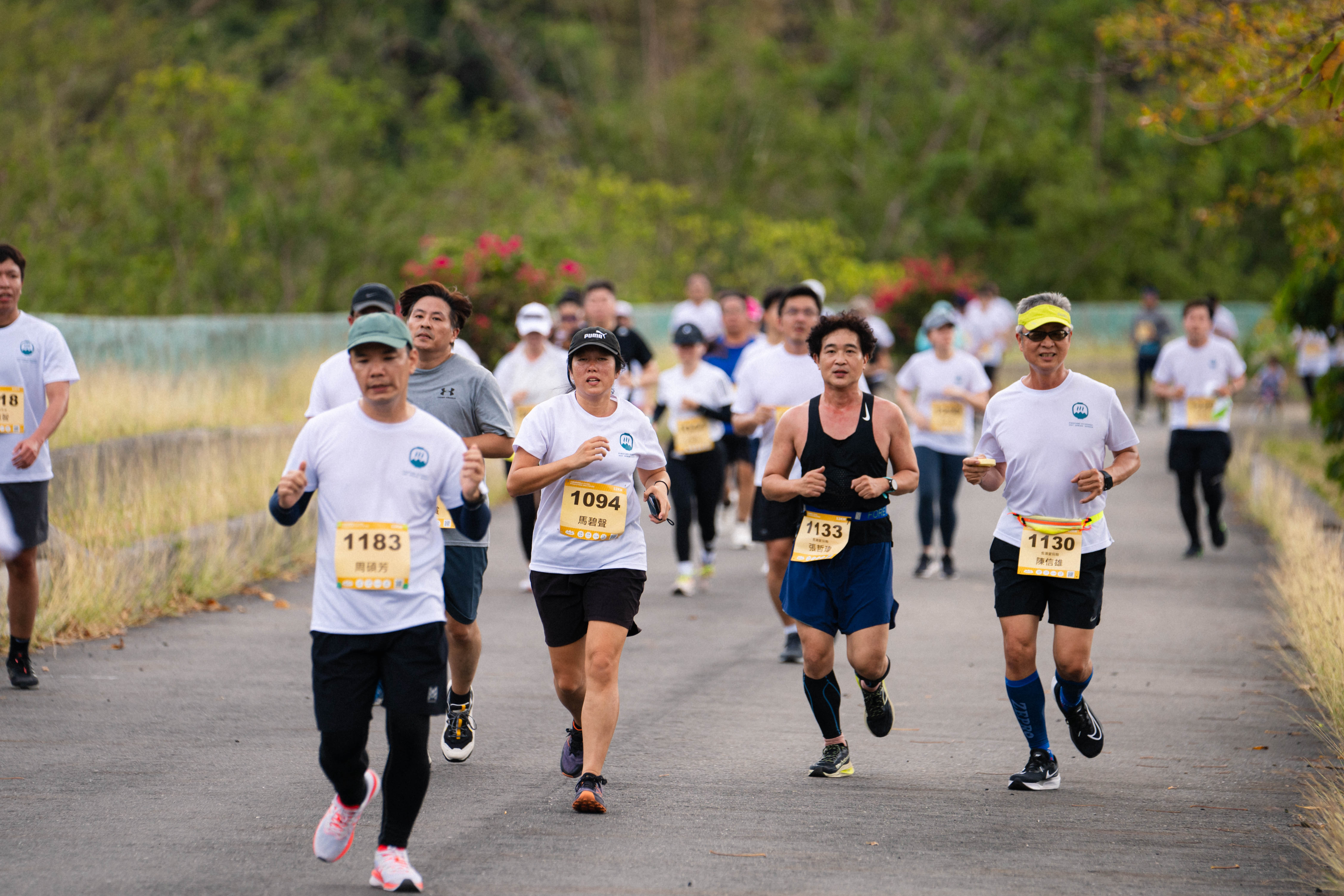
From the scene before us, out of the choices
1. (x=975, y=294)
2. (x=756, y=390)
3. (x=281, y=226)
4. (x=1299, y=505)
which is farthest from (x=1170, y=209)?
(x=756, y=390)

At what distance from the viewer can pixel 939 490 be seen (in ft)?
42.1

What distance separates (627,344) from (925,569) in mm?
3013

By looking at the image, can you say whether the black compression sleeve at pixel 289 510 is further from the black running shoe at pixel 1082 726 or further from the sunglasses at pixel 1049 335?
the black running shoe at pixel 1082 726

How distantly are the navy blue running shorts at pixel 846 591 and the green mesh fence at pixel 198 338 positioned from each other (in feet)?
27.5

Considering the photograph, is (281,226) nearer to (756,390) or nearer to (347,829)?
(756,390)

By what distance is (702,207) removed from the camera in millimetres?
41812

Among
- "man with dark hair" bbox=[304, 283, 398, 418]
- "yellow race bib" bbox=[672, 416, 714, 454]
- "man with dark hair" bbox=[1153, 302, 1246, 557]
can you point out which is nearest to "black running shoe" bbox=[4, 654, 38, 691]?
"man with dark hair" bbox=[304, 283, 398, 418]

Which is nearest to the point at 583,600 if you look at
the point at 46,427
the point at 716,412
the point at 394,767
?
the point at 394,767

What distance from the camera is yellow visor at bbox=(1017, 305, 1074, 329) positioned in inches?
263

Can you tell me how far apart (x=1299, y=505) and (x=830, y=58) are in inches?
1927

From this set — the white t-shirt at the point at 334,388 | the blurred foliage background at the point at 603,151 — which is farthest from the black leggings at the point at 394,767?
the blurred foliage background at the point at 603,151

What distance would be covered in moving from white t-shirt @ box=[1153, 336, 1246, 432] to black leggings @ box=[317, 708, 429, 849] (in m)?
9.84

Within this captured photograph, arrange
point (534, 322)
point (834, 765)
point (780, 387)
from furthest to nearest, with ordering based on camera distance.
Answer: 1. point (534, 322)
2. point (780, 387)
3. point (834, 765)

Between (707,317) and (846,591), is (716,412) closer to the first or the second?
(846,591)
